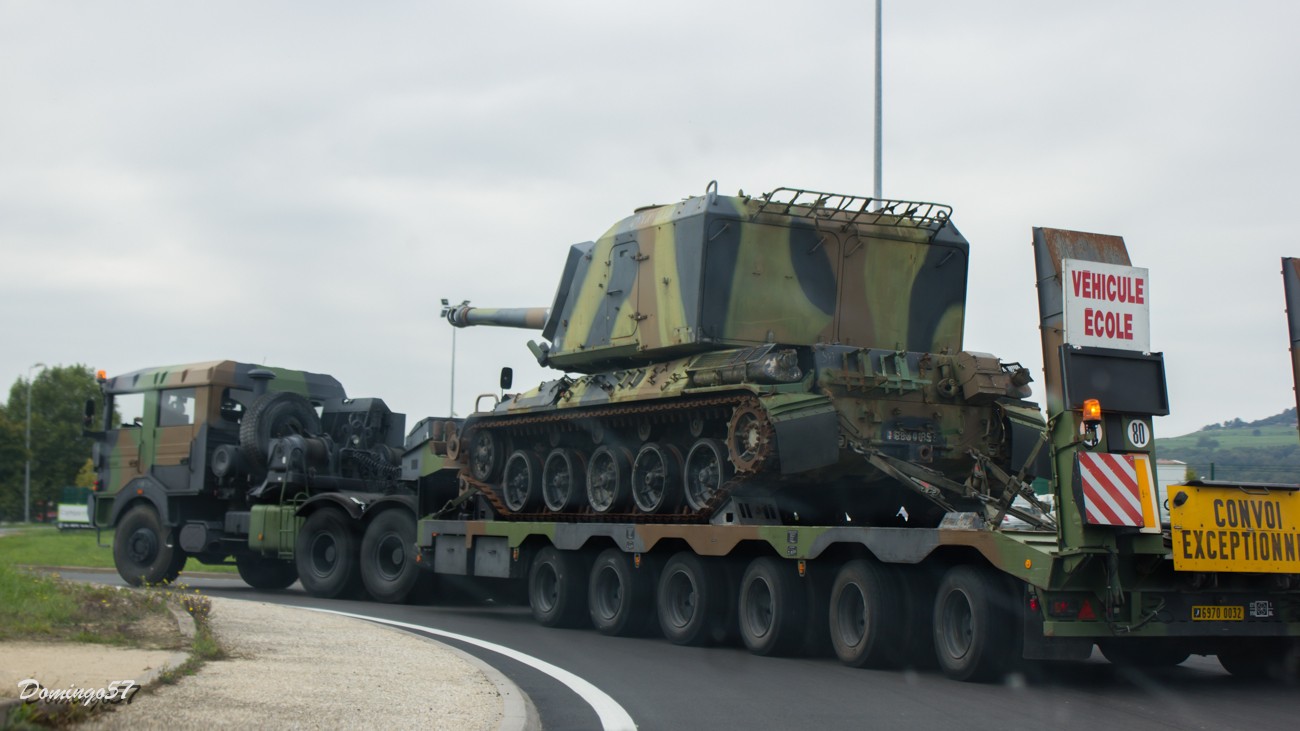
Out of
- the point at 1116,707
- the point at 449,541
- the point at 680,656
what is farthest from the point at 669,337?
the point at 1116,707

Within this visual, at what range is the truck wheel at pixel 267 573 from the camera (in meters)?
25.5

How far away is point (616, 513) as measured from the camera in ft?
56.5

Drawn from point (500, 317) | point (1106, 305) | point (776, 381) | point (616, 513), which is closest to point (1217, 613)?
point (1106, 305)

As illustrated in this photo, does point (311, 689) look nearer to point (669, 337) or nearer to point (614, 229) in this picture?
point (669, 337)

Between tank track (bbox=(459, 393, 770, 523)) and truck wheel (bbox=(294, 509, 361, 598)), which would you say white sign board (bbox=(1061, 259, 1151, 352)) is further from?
truck wheel (bbox=(294, 509, 361, 598))

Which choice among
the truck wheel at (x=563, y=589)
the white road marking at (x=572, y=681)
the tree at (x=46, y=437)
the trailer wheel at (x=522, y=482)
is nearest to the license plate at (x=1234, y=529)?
the white road marking at (x=572, y=681)

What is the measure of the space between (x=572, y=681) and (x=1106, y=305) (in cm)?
517

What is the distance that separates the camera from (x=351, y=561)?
867 inches

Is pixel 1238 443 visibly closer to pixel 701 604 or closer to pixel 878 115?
pixel 878 115

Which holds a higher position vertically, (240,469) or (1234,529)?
(240,469)

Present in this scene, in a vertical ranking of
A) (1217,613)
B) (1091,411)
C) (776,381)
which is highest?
(776,381)

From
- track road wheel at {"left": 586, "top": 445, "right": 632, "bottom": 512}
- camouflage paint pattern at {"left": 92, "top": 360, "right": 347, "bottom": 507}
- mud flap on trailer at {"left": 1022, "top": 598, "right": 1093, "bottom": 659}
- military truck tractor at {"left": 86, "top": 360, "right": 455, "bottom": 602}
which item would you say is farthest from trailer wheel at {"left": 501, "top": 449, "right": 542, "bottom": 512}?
mud flap on trailer at {"left": 1022, "top": 598, "right": 1093, "bottom": 659}

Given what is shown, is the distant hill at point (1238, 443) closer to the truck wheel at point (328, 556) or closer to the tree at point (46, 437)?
the truck wheel at point (328, 556)

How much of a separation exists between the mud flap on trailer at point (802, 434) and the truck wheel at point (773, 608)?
97 cm
